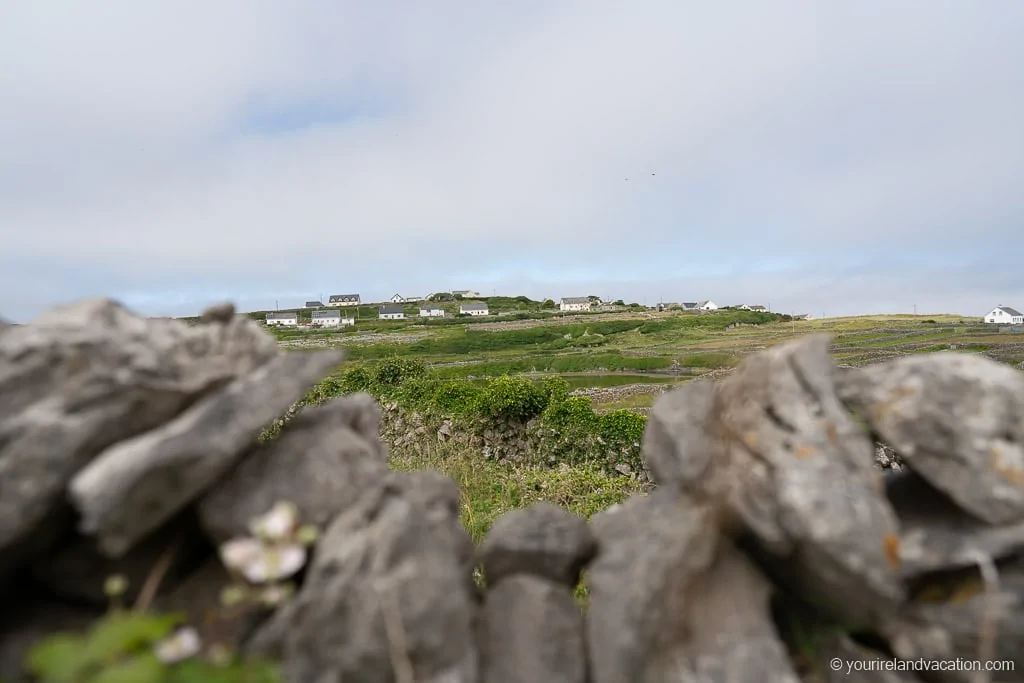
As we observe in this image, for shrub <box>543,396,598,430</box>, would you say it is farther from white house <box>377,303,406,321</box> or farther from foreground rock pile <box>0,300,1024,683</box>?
white house <box>377,303,406,321</box>

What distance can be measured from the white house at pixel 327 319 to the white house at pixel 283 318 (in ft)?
11.9

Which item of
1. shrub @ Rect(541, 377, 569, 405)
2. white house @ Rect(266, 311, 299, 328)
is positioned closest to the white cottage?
white house @ Rect(266, 311, 299, 328)

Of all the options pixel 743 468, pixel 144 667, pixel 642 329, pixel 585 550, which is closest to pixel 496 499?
pixel 585 550

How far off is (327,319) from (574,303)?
199 ft

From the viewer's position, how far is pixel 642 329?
281 ft

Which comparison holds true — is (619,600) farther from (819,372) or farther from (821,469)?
(819,372)

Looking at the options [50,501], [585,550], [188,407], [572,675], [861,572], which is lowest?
[572,675]

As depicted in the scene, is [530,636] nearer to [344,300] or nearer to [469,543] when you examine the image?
[469,543]

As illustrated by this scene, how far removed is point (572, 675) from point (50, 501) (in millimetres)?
3118

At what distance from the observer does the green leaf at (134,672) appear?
239 centimetres

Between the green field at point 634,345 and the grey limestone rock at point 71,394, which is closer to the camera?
the grey limestone rock at point 71,394

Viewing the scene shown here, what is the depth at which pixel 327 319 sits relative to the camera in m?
112

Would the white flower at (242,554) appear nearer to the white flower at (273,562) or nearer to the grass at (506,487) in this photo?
the white flower at (273,562)

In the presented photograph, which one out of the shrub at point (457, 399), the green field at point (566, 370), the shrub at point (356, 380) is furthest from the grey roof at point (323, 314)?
the shrub at point (457, 399)
